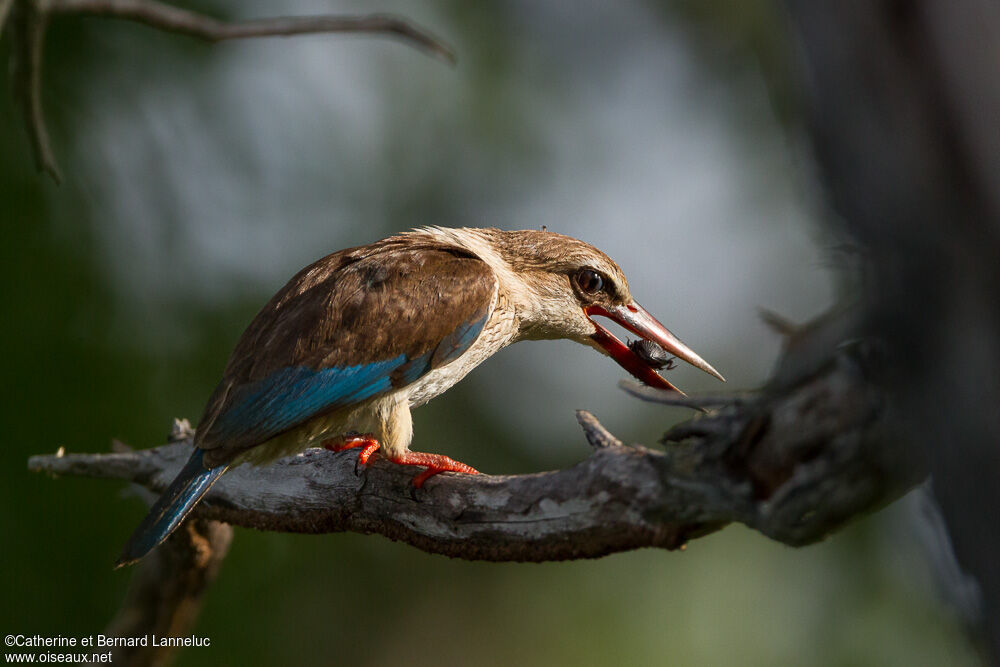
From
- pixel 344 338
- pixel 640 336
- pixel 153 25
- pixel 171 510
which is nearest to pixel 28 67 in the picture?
pixel 153 25

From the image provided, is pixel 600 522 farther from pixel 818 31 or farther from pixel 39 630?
pixel 39 630

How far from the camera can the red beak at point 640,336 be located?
140 inches

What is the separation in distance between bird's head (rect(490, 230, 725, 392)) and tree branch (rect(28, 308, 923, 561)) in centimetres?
107

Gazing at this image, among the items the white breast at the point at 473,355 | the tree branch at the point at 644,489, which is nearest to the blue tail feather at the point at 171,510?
the tree branch at the point at 644,489

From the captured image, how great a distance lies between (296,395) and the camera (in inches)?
113

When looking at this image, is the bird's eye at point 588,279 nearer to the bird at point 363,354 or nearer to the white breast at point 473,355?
the bird at point 363,354

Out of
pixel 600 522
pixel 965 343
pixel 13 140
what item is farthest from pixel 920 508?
pixel 13 140

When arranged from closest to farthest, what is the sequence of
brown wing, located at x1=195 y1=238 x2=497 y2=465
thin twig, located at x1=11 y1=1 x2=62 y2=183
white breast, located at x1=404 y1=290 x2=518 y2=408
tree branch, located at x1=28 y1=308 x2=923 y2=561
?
tree branch, located at x1=28 y1=308 x2=923 y2=561 → thin twig, located at x1=11 y1=1 x2=62 y2=183 → brown wing, located at x1=195 y1=238 x2=497 y2=465 → white breast, located at x1=404 y1=290 x2=518 y2=408

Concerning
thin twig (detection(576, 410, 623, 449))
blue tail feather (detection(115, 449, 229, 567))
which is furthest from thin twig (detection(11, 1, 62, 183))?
thin twig (detection(576, 410, 623, 449))

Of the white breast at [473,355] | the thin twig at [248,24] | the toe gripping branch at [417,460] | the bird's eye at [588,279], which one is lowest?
the toe gripping branch at [417,460]

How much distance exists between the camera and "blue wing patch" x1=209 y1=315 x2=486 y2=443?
111 inches

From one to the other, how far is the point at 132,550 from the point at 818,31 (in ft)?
8.30

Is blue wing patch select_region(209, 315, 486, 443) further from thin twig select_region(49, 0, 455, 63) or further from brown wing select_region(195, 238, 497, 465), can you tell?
thin twig select_region(49, 0, 455, 63)

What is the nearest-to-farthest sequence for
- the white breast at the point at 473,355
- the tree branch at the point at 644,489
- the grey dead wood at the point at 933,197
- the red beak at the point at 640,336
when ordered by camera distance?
1. the grey dead wood at the point at 933,197
2. the tree branch at the point at 644,489
3. the white breast at the point at 473,355
4. the red beak at the point at 640,336
